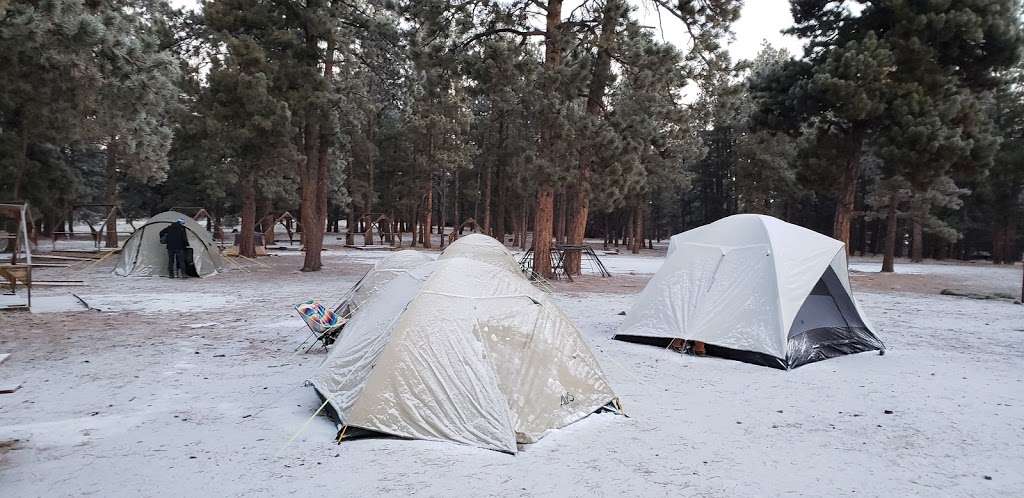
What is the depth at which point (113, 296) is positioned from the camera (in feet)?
41.1

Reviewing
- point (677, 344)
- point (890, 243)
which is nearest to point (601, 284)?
point (677, 344)

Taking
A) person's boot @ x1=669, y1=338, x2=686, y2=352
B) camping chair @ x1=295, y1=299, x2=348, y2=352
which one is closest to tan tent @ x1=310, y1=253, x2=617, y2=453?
camping chair @ x1=295, y1=299, x2=348, y2=352

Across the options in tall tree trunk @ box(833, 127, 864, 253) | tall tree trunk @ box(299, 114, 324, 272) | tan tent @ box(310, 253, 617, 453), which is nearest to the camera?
tan tent @ box(310, 253, 617, 453)

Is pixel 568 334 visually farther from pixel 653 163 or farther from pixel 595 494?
pixel 653 163

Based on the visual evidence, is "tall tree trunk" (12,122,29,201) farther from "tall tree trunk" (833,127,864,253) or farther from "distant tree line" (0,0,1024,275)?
"tall tree trunk" (833,127,864,253)

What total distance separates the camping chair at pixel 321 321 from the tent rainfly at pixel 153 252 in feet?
33.5

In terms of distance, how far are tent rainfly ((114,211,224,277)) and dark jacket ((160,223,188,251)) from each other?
0.18 meters

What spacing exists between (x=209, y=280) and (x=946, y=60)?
21.9 m

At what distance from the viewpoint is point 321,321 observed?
7.71 metres

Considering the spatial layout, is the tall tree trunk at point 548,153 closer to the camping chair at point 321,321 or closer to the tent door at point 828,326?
the tent door at point 828,326

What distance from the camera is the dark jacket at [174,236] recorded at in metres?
15.9

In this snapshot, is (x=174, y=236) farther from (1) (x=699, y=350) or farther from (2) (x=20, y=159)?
(1) (x=699, y=350)

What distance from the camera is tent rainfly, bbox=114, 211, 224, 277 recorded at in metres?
16.3

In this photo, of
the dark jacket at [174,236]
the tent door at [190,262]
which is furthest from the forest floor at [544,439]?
the tent door at [190,262]
